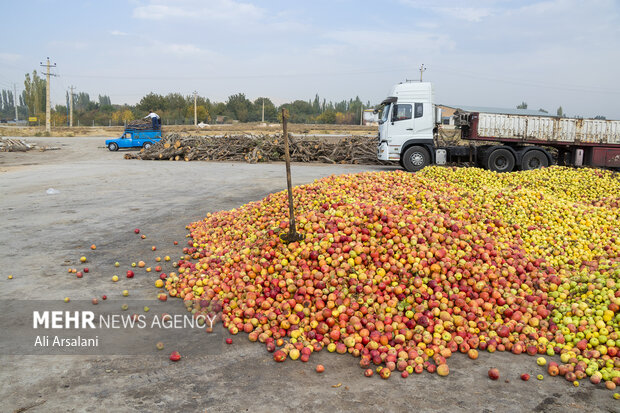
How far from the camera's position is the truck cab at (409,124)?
58.9ft

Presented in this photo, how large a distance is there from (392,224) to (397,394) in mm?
2555

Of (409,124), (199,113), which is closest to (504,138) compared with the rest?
(409,124)

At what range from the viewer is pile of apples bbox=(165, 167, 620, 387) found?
4.11 meters

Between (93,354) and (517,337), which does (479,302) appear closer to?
(517,337)

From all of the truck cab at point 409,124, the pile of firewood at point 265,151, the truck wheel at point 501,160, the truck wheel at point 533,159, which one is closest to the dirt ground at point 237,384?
the truck cab at point 409,124

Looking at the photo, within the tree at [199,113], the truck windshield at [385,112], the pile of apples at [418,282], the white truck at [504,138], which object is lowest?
the pile of apples at [418,282]

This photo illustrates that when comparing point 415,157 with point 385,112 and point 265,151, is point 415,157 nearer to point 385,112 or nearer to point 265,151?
point 385,112

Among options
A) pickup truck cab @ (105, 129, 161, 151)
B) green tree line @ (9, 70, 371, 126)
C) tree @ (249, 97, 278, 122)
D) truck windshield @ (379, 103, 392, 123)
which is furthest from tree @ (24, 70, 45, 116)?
truck windshield @ (379, 103, 392, 123)

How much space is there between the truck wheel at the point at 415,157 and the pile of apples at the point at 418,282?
11621 mm

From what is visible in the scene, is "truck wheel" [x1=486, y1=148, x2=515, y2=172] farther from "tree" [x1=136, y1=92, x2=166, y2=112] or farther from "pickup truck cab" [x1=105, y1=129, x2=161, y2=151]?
"tree" [x1=136, y1=92, x2=166, y2=112]

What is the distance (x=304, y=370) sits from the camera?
3816 mm

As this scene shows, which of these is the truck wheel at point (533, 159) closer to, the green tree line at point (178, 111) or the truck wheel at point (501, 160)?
the truck wheel at point (501, 160)

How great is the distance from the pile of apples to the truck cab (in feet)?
38.2

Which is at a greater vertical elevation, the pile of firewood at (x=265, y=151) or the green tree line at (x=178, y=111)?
the green tree line at (x=178, y=111)
